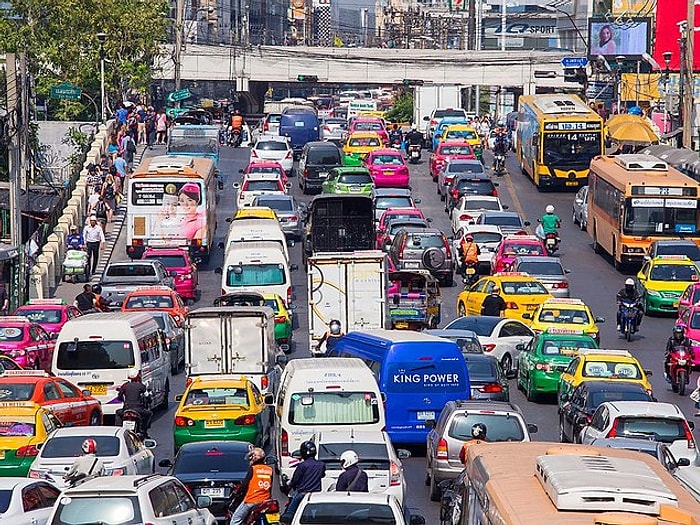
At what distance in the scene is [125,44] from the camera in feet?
256

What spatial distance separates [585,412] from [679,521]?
543 inches

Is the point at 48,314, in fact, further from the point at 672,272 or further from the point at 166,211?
the point at 672,272

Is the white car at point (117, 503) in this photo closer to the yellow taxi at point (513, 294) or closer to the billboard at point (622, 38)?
the yellow taxi at point (513, 294)

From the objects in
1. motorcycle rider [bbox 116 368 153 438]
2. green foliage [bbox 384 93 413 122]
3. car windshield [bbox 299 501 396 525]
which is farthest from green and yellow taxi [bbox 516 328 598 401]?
green foliage [bbox 384 93 413 122]

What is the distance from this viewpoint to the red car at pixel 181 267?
135 ft

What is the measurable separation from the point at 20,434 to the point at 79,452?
193cm

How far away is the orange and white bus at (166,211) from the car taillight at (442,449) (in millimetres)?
24620

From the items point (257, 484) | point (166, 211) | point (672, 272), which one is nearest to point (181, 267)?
point (166, 211)

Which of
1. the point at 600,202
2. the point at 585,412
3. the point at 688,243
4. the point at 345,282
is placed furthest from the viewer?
the point at 600,202

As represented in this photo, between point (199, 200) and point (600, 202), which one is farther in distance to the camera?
point (600, 202)

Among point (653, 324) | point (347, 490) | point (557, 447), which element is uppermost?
point (557, 447)

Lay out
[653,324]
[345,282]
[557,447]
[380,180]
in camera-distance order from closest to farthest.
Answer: [557,447], [345,282], [653,324], [380,180]

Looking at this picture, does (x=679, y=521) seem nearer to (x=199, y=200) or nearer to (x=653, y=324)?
(x=653, y=324)

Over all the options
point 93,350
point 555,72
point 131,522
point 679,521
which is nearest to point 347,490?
point 131,522
